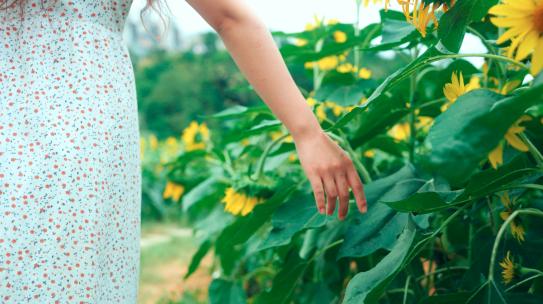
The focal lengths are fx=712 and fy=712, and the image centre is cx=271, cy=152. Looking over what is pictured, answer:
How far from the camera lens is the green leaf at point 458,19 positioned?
957 mm

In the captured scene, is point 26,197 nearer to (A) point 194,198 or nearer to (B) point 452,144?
(B) point 452,144

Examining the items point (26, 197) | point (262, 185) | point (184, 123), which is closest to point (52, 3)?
point (26, 197)

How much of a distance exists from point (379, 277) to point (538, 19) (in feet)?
1.52

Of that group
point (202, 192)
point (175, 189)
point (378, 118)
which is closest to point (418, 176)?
point (378, 118)

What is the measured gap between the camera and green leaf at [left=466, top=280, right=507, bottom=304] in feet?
3.60

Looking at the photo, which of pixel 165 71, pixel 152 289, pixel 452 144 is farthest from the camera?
pixel 165 71

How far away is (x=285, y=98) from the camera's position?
1158 mm

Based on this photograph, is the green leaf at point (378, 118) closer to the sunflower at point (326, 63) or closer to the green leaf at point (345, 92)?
the green leaf at point (345, 92)

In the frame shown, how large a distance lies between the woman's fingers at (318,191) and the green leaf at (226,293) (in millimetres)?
913

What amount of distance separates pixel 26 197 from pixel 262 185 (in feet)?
2.22

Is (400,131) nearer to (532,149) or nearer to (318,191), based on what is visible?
(318,191)

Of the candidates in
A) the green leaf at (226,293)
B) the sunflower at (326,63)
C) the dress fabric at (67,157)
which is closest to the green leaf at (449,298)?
the dress fabric at (67,157)

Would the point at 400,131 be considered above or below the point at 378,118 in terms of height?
below

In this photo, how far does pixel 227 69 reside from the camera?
1880 cm
